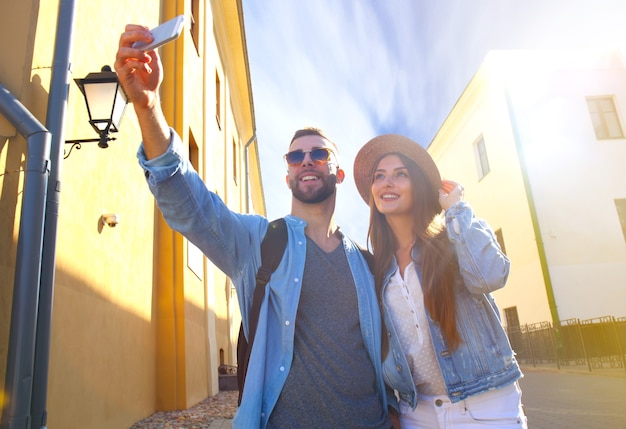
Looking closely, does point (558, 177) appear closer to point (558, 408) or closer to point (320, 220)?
point (558, 408)

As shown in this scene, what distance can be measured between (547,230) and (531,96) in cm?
531

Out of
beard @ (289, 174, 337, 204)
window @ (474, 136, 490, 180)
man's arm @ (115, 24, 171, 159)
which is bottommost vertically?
beard @ (289, 174, 337, 204)

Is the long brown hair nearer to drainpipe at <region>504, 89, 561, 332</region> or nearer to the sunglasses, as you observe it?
the sunglasses

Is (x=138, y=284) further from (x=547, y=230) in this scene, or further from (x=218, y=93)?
(x=547, y=230)

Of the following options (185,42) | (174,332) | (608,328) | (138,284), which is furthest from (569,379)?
(185,42)

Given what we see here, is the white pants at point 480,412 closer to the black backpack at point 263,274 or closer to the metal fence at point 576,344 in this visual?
the black backpack at point 263,274

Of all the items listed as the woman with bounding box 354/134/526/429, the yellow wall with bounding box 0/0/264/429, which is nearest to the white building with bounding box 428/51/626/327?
the yellow wall with bounding box 0/0/264/429

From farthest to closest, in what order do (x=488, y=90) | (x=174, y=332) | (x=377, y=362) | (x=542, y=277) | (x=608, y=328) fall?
(x=488, y=90) < (x=542, y=277) < (x=608, y=328) < (x=174, y=332) < (x=377, y=362)

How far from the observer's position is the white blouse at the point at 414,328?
6.83ft

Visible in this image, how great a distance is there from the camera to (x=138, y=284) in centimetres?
647

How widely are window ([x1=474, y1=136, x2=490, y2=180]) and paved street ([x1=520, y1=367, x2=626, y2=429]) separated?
11702mm

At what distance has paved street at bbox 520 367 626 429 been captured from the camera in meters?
6.29

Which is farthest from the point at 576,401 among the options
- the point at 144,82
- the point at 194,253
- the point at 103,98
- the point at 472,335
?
the point at 144,82

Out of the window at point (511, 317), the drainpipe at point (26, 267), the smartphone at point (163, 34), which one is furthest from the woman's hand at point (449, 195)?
the window at point (511, 317)
